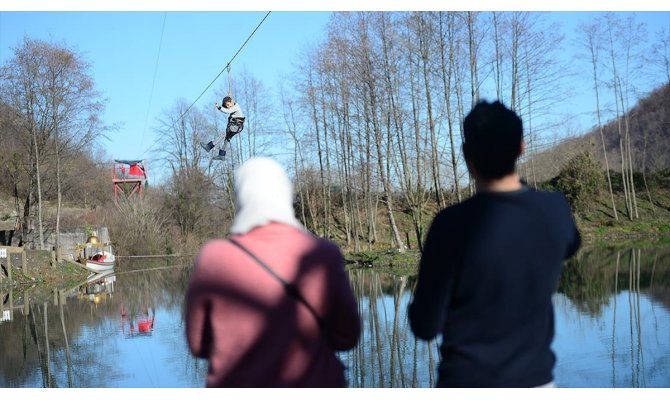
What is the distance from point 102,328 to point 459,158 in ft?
48.1

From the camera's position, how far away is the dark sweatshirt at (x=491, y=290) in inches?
95.0

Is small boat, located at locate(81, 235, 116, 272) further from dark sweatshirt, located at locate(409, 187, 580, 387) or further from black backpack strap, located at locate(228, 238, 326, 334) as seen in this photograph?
dark sweatshirt, located at locate(409, 187, 580, 387)

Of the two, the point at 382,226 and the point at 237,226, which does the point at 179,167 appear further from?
the point at 237,226

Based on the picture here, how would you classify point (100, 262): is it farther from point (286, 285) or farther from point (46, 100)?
point (286, 285)

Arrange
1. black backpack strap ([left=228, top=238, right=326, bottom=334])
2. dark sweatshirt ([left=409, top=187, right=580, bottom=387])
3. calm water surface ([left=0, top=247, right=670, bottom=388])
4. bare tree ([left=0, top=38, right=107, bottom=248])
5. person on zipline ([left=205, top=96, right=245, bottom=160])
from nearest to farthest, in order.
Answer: dark sweatshirt ([left=409, top=187, right=580, bottom=387])
black backpack strap ([left=228, top=238, right=326, bottom=334])
calm water surface ([left=0, top=247, right=670, bottom=388])
person on zipline ([left=205, top=96, right=245, bottom=160])
bare tree ([left=0, top=38, right=107, bottom=248])

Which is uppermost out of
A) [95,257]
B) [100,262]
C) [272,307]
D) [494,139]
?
[494,139]

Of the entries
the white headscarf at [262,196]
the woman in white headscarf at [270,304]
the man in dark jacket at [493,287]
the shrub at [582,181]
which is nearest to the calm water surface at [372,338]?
the man in dark jacket at [493,287]

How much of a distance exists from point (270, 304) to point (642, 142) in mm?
45873

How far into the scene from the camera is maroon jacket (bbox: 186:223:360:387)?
2.53m

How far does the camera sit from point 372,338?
9.70m

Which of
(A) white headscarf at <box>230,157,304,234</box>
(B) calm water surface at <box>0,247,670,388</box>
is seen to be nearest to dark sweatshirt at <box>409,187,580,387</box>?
(A) white headscarf at <box>230,157,304,234</box>

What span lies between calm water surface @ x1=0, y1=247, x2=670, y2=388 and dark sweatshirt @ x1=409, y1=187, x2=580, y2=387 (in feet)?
13.3

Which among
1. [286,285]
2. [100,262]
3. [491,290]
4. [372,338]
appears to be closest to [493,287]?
[491,290]
